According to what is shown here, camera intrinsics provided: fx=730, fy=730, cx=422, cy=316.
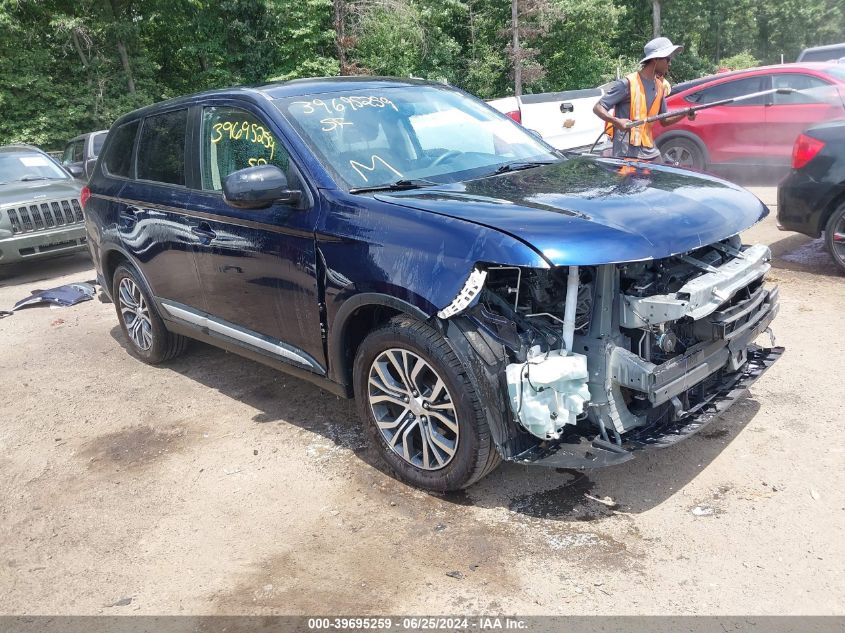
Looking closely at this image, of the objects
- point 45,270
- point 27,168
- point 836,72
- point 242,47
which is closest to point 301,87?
point 45,270

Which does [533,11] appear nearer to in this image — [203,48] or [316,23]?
[316,23]

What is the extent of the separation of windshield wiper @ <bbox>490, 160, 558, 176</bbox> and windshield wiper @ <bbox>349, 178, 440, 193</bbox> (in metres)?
0.43

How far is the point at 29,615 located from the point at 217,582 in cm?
75

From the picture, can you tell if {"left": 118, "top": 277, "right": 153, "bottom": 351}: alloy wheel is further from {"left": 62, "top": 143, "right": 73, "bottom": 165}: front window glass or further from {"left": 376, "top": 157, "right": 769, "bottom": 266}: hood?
{"left": 62, "top": 143, "right": 73, "bottom": 165}: front window glass

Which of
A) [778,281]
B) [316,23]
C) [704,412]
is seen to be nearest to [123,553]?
[704,412]

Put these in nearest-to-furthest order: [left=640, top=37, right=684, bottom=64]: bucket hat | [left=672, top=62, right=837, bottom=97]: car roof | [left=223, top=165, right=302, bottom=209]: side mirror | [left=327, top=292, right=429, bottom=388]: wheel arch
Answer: [left=327, top=292, right=429, bottom=388]: wheel arch, [left=223, top=165, right=302, bottom=209]: side mirror, [left=640, top=37, right=684, bottom=64]: bucket hat, [left=672, top=62, right=837, bottom=97]: car roof

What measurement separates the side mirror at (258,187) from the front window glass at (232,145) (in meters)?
0.17

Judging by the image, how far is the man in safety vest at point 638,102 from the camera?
6.13 meters

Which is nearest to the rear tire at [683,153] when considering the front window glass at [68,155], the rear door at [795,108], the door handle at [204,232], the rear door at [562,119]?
the rear door at [795,108]

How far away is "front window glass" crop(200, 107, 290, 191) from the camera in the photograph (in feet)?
13.0

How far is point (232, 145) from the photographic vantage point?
4.25 m

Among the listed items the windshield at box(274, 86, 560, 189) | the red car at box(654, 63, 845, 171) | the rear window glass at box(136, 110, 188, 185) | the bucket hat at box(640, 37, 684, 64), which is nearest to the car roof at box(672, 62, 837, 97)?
the red car at box(654, 63, 845, 171)

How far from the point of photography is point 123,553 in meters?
3.33

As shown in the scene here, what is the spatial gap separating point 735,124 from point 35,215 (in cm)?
943
